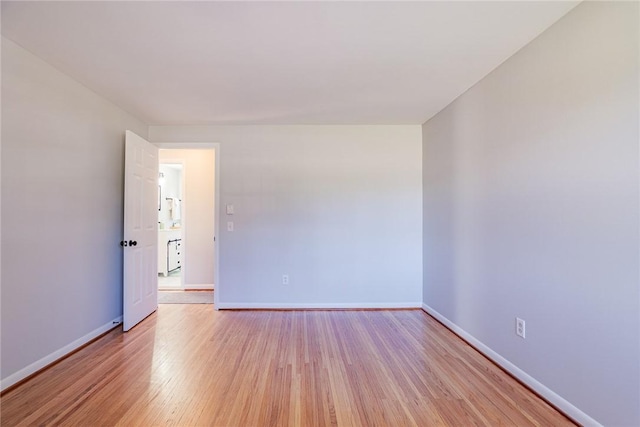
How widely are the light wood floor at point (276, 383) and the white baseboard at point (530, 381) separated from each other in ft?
0.17

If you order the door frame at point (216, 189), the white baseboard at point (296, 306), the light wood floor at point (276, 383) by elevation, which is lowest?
the light wood floor at point (276, 383)

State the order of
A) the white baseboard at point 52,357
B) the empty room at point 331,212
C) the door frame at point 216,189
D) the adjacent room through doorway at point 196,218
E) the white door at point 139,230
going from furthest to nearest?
the adjacent room through doorway at point 196,218
the door frame at point 216,189
the white door at point 139,230
the white baseboard at point 52,357
the empty room at point 331,212

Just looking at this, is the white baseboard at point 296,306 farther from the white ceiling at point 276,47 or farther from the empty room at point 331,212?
the white ceiling at point 276,47

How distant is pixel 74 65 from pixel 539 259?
12.1ft

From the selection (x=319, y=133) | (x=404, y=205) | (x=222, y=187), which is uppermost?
(x=319, y=133)

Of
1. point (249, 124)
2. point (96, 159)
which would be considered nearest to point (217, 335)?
point (96, 159)

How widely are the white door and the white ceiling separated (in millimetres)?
614

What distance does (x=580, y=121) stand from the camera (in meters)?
1.55

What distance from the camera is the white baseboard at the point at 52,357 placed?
186cm

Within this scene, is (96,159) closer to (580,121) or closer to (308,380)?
(308,380)

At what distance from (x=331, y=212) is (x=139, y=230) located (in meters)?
2.23

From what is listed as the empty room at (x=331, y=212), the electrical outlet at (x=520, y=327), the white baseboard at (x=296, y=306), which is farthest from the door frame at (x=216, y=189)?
the electrical outlet at (x=520, y=327)

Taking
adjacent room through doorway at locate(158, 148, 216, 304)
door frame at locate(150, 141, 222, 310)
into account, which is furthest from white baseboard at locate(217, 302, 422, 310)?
adjacent room through doorway at locate(158, 148, 216, 304)

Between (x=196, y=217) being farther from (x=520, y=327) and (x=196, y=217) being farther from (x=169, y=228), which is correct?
(x=520, y=327)
